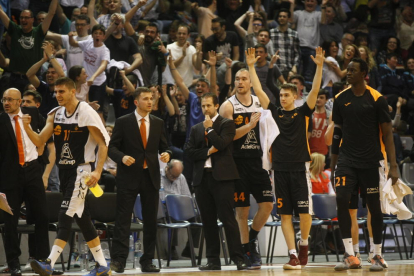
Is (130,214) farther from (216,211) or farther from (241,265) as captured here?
(241,265)

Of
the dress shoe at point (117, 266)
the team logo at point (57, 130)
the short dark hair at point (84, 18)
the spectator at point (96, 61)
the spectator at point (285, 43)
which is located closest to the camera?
the team logo at point (57, 130)

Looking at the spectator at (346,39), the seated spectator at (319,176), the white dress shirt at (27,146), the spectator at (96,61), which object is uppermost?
the spectator at (346,39)

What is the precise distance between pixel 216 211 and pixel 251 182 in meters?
0.58

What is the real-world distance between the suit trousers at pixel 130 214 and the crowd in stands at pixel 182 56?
5.22ft

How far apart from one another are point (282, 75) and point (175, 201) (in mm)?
4114

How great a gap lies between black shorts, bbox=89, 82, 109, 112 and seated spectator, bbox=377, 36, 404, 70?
23.7ft

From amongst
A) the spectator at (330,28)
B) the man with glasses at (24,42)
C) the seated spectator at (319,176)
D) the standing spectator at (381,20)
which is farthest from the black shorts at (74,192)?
the standing spectator at (381,20)

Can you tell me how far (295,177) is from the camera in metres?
8.70

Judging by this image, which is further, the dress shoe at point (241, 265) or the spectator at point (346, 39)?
the spectator at point (346, 39)

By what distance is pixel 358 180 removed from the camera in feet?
26.9

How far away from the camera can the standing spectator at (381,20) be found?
17.3 meters

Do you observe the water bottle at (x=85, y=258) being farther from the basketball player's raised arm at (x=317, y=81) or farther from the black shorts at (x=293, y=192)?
the basketball player's raised arm at (x=317, y=81)

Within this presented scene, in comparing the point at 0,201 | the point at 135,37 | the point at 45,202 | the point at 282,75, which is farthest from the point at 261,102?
the point at 135,37

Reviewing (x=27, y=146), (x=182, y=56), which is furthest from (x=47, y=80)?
(x=27, y=146)
